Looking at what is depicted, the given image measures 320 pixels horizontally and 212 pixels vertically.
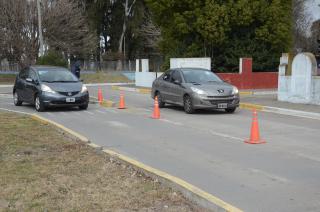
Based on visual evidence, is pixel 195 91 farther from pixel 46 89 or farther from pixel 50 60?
pixel 50 60

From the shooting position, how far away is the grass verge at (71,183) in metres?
5.95

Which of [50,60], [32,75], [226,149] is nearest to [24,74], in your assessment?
[32,75]

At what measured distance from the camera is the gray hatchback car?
16203 mm

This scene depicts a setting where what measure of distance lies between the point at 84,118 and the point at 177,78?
13.1 feet

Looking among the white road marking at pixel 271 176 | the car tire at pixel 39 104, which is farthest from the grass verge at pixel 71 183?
the car tire at pixel 39 104

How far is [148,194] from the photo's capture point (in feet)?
21.0

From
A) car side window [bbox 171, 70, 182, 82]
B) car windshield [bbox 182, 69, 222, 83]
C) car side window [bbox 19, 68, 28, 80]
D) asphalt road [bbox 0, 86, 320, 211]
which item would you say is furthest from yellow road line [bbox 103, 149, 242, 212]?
car side window [bbox 19, 68, 28, 80]

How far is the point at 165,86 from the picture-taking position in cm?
1842

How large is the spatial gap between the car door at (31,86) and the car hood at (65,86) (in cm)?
70

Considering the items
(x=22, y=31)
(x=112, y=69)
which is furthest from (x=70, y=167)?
(x=112, y=69)

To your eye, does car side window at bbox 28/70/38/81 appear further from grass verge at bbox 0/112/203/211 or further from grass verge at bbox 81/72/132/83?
grass verge at bbox 81/72/132/83

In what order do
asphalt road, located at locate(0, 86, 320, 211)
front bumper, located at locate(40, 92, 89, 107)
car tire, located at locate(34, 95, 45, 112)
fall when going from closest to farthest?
1. asphalt road, located at locate(0, 86, 320, 211)
2. front bumper, located at locate(40, 92, 89, 107)
3. car tire, located at locate(34, 95, 45, 112)

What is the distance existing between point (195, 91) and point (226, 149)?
648cm

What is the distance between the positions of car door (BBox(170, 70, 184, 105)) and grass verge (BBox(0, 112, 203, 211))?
25.3ft
